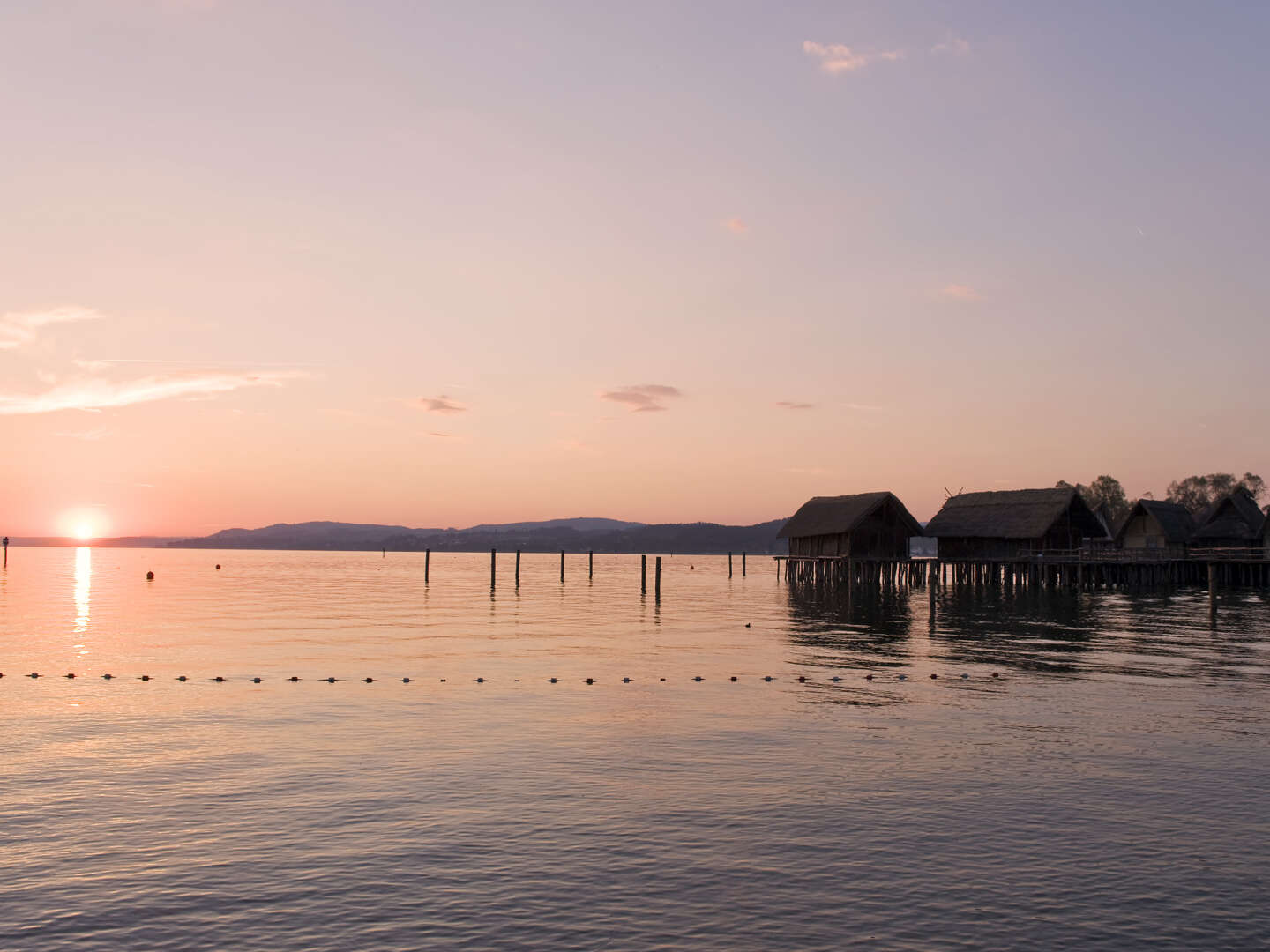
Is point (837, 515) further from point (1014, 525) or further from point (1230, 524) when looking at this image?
point (1230, 524)

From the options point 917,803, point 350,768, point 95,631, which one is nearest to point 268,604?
point 95,631

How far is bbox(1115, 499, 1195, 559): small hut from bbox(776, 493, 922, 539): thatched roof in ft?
66.5

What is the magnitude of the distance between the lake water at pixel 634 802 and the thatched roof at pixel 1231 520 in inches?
2400

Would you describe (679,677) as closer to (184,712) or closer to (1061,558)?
(184,712)

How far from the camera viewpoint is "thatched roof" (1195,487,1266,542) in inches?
3327

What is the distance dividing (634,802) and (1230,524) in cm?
8705

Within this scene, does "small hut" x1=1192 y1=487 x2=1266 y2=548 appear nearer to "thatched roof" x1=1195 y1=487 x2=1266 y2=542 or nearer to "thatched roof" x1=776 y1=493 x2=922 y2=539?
"thatched roof" x1=1195 y1=487 x2=1266 y2=542

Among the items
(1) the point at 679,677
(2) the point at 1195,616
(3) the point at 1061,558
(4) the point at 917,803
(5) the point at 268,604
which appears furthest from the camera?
(3) the point at 1061,558

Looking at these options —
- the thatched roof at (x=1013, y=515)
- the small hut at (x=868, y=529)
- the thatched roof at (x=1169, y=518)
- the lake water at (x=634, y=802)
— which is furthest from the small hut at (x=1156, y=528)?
the lake water at (x=634, y=802)

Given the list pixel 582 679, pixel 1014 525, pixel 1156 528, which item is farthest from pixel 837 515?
pixel 582 679

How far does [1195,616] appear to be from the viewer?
50438 mm

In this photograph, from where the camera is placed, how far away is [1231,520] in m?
85.8

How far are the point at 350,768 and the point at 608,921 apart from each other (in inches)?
301

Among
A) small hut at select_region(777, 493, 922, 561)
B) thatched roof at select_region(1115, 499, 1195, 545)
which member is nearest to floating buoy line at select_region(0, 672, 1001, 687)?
small hut at select_region(777, 493, 922, 561)
